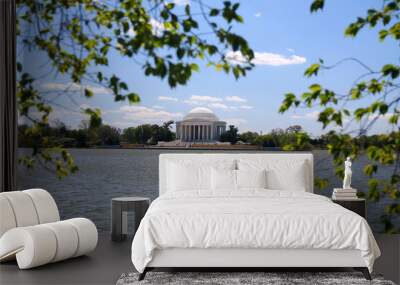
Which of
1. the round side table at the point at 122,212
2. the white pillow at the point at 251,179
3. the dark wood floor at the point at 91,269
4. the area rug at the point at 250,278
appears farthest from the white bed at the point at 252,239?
the round side table at the point at 122,212

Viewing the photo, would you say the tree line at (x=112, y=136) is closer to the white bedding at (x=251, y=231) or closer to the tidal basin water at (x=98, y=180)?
the tidal basin water at (x=98, y=180)

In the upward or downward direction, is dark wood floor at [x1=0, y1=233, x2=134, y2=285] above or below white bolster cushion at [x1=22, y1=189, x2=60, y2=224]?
below

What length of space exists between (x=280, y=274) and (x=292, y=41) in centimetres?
351

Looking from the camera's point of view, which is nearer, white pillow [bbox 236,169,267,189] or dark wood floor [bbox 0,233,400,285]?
dark wood floor [bbox 0,233,400,285]

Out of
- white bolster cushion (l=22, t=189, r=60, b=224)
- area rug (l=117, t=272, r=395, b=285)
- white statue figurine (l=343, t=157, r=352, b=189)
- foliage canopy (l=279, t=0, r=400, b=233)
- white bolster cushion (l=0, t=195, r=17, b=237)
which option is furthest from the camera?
foliage canopy (l=279, t=0, r=400, b=233)

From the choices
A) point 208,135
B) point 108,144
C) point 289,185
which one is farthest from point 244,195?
point 108,144

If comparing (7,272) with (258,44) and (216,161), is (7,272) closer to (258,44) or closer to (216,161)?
(216,161)

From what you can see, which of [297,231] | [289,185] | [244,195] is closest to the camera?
[297,231]

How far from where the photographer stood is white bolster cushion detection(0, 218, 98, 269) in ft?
15.8

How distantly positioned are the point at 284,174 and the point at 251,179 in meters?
0.43

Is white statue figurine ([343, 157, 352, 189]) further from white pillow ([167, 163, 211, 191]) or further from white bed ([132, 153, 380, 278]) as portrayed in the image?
white bed ([132, 153, 380, 278])

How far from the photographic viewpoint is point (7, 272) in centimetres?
479

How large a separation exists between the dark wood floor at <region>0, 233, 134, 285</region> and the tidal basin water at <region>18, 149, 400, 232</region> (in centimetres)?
170

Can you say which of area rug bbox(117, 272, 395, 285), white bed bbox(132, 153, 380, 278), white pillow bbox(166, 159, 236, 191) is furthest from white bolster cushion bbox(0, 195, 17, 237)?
white pillow bbox(166, 159, 236, 191)
